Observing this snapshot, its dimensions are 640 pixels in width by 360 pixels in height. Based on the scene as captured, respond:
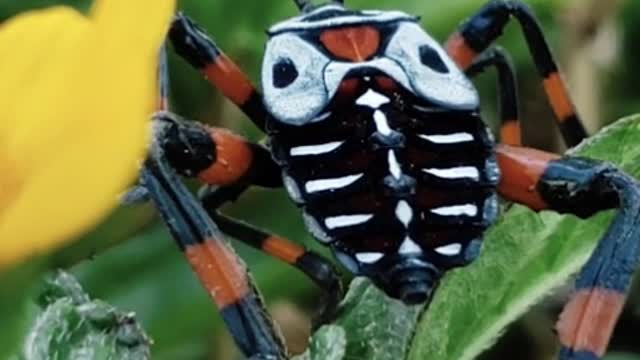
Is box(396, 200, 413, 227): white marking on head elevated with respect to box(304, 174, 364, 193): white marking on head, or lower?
lower

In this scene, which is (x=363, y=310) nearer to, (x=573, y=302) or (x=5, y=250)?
(x=573, y=302)

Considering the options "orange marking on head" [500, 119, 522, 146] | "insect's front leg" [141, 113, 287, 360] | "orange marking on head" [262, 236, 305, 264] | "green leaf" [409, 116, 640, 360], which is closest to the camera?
"green leaf" [409, 116, 640, 360]

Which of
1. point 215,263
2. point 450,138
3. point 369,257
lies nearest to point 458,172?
point 450,138

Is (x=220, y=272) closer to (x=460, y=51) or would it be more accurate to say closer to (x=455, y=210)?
(x=455, y=210)

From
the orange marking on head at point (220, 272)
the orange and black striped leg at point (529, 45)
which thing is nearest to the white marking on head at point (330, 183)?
the orange marking on head at point (220, 272)

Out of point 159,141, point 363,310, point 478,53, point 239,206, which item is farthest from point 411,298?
point 239,206

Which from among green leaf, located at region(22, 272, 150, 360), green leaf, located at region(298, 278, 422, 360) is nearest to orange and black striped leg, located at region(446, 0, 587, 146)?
green leaf, located at region(298, 278, 422, 360)

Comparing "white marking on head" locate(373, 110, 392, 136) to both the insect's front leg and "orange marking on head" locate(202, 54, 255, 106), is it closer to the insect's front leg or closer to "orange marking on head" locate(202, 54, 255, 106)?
the insect's front leg
